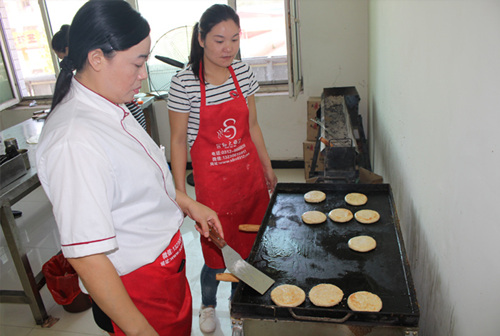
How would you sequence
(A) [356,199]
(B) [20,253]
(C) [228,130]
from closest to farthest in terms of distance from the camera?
1. (A) [356,199]
2. (C) [228,130]
3. (B) [20,253]

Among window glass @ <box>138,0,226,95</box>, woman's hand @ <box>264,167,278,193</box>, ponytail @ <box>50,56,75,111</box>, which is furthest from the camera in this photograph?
window glass @ <box>138,0,226,95</box>

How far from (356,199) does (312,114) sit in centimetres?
225

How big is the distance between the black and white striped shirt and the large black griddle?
57 cm

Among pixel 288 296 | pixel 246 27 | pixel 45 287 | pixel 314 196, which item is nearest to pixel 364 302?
pixel 288 296

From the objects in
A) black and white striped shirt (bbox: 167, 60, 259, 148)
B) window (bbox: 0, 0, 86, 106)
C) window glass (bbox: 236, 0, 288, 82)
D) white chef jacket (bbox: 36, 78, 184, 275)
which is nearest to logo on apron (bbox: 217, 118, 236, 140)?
black and white striped shirt (bbox: 167, 60, 259, 148)

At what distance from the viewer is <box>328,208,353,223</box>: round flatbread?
183cm

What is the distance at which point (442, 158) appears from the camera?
125cm

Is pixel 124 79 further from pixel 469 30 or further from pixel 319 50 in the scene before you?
pixel 319 50

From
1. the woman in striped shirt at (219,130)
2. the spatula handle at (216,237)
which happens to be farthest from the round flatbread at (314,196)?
the spatula handle at (216,237)

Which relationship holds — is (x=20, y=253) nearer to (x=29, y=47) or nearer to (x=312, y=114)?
(x=312, y=114)

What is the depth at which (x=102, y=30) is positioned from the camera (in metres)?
1.02

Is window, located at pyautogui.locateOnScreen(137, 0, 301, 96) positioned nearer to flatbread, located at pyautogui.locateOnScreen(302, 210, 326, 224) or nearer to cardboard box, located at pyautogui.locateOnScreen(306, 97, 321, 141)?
cardboard box, located at pyautogui.locateOnScreen(306, 97, 321, 141)

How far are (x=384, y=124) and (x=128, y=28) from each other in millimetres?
1998

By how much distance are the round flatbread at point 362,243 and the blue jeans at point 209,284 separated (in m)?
0.86
